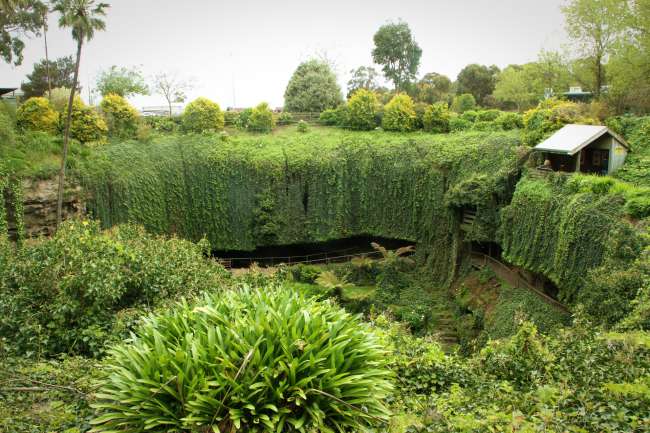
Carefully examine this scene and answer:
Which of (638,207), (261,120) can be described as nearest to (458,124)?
(261,120)

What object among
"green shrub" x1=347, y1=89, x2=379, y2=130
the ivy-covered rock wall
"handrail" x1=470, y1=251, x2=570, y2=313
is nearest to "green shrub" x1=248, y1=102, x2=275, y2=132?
the ivy-covered rock wall

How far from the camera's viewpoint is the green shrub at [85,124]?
22.5 meters

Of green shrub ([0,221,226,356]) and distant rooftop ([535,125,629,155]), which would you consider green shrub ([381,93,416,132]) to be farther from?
green shrub ([0,221,226,356])

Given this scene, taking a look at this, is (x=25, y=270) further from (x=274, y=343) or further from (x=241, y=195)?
(x=241, y=195)

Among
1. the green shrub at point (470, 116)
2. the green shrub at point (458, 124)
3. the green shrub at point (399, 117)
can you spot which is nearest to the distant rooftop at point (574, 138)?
the green shrub at point (458, 124)

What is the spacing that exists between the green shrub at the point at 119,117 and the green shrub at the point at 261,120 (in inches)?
230

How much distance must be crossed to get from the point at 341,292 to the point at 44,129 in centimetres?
1449

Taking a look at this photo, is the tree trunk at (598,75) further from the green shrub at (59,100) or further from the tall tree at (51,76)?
the tall tree at (51,76)

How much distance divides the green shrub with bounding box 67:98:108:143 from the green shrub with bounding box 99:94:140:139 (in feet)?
3.20

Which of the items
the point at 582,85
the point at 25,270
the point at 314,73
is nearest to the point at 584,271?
the point at 25,270

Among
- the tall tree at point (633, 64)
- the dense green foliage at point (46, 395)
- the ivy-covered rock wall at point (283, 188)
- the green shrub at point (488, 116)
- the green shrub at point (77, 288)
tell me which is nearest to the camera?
the dense green foliage at point (46, 395)

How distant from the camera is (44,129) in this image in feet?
72.4

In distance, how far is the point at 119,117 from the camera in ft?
80.8

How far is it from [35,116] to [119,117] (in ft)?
12.1
